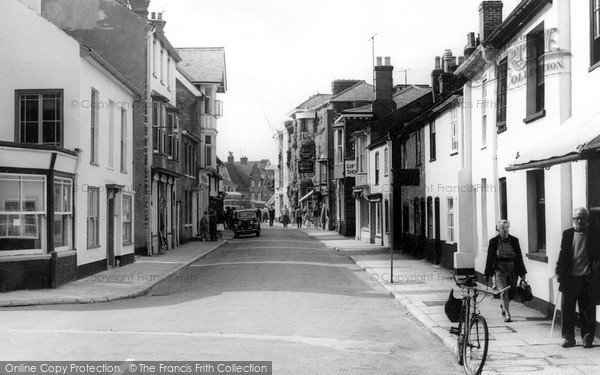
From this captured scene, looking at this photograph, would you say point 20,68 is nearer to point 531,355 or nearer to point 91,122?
point 91,122

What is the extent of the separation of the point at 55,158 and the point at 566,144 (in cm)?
1222

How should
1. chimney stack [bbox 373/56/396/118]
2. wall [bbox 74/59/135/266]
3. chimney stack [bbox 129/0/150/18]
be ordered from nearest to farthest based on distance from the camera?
1. wall [bbox 74/59/135/266]
2. chimney stack [bbox 129/0/150/18]
3. chimney stack [bbox 373/56/396/118]

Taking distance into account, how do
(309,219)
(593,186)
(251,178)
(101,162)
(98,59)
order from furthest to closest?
(251,178) → (309,219) → (101,162) → (98,59) → (593,186)

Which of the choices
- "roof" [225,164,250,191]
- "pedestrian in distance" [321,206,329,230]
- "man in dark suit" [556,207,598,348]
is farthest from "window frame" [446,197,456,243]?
"roof" [225,164,250,191]

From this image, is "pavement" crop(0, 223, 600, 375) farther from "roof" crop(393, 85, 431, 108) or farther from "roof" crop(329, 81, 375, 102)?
"roof" crop(329, 81, 375, 102)

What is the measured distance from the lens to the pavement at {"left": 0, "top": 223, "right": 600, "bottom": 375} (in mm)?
9249

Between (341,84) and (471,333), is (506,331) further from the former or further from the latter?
(341,84)

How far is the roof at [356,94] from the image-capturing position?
59.8 m

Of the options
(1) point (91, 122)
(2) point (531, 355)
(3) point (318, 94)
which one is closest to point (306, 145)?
(3) point (318, 94)

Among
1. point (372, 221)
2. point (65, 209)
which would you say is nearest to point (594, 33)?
point (65, 209)

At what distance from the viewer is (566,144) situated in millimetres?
10461

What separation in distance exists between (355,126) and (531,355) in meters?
42.8

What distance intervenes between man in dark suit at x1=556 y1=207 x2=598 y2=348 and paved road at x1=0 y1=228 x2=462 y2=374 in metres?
1.76

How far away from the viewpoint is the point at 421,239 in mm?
28562
